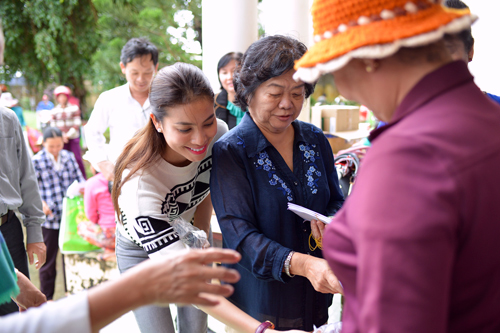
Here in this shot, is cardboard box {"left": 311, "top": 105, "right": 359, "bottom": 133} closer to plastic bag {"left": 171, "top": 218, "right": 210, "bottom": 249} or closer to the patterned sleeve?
plastic bag {"left": 171, "top": 218, "right": 210, "bottom": 249}

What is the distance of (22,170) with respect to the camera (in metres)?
2.30

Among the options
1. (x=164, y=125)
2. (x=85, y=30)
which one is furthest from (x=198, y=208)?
(x=85, y=30)

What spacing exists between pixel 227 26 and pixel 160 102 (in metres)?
2.78

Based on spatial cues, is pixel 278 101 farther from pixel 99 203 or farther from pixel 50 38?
pixel 50 38

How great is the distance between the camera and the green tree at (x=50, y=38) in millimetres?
9266

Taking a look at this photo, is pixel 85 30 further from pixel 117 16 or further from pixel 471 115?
pixel 471 115

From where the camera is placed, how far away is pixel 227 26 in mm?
4105

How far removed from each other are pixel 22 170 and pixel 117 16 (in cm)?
572

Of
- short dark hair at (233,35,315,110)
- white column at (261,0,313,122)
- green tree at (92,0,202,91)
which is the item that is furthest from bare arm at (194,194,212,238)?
green tree at (92,0,202,91)

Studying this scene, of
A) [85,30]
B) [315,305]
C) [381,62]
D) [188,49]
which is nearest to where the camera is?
[381,62]

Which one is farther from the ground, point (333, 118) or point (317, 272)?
point (317, 272)

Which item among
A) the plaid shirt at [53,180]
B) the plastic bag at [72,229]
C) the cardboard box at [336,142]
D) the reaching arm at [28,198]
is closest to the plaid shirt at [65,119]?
the plaid shirt at [53,180]

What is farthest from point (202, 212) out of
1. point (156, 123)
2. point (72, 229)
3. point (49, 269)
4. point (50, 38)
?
point (50, 38)

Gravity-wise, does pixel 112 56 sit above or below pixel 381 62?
below
